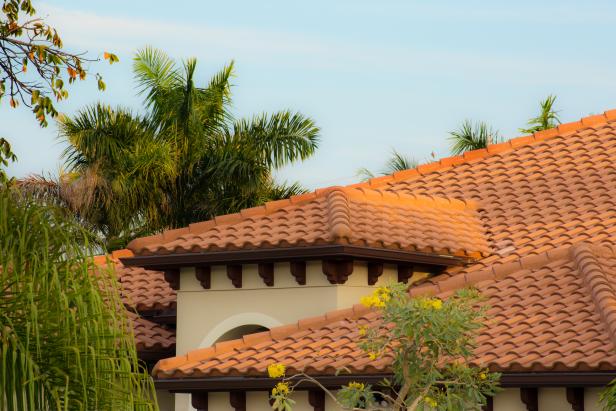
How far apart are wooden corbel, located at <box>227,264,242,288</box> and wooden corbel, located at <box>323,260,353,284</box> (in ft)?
5.15

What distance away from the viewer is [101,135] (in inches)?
1097

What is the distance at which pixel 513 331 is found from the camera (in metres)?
14.6

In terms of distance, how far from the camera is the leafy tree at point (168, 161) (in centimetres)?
2744

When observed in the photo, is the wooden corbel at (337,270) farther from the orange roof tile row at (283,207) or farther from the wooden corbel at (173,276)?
the wooden corbel at (173,276)

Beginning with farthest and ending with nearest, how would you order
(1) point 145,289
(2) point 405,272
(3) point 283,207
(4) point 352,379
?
(1) point 145,289, (3) point 283,207, (2) point 405,272, (4) point 352,379

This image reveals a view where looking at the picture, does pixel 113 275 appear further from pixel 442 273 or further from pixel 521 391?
pixel 442 273

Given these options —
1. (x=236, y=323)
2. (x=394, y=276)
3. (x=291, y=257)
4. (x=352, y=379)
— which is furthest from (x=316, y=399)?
(x=394, y=276)

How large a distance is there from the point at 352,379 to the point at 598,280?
11.0ft

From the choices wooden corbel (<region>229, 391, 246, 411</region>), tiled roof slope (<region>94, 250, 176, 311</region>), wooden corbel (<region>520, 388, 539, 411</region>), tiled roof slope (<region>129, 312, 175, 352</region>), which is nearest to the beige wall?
tiled roof slope (<region>129, 312, 175, 352</region>)

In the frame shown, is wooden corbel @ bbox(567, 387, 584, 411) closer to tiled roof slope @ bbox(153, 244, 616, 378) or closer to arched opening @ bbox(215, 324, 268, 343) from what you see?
tiled roof slope @ bbox(153, 244, 616, 378)

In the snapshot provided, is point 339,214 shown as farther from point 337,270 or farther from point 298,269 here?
point 298,269

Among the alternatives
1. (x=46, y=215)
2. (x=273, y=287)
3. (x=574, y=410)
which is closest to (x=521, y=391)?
(x=574, y=410)

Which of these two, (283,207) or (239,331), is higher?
(283,207)

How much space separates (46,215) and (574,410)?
6623 mm
